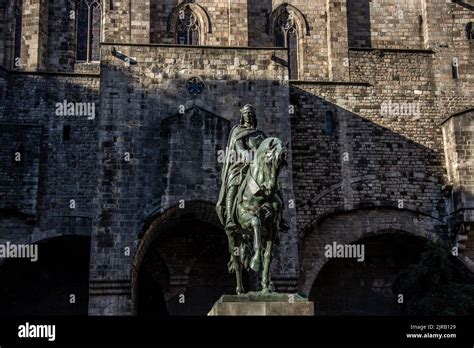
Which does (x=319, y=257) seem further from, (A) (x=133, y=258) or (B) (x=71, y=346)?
(B) (x=71, y=346)

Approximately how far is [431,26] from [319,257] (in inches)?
358

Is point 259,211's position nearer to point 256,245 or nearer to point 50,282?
point 256,245

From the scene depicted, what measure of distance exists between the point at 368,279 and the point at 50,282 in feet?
32.6

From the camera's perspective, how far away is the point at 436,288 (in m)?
22.7

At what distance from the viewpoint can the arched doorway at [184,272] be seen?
2528 centimetres

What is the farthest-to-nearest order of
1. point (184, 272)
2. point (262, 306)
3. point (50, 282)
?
point (50, 282) → point (184, 272) → point (262, 306)

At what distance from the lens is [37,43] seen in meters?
27.1

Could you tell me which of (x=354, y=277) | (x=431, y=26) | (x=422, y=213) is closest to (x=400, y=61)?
(x=431, y=26)

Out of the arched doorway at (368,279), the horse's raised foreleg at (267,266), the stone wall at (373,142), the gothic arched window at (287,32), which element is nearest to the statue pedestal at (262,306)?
the horse's raised foreleg at (267,266)

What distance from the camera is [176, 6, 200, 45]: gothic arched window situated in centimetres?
2820

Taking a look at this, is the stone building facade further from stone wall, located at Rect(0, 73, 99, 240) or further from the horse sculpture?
the horse sculpture

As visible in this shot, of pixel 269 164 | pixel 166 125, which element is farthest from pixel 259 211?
pixel 166 125

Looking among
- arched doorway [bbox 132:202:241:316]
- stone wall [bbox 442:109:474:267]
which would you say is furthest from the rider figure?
stone wall [bbox 442:109:474:267]

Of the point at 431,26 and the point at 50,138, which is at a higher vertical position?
the point at 431,26
